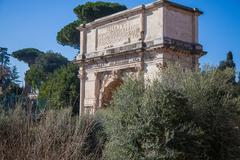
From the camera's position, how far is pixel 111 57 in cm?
1789

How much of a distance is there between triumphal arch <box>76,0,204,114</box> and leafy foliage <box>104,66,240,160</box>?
558 cm

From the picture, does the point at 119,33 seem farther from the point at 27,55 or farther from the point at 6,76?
the point at 27,55

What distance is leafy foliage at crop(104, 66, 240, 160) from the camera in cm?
837

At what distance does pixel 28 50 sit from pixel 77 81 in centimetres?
3422

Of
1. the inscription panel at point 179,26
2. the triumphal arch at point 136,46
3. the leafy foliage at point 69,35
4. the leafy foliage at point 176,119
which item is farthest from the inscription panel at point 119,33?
the leafy foliage at point 69,35

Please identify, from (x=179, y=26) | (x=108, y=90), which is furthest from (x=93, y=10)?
(x=179, y=26)

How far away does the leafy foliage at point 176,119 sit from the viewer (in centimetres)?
837

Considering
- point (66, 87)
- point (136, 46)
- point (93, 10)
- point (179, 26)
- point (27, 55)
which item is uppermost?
point (93, 10)

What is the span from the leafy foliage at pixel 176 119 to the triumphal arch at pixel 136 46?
5579 mm

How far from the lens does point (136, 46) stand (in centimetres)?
1656

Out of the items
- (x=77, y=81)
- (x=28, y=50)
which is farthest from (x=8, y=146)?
(x=28, y=50)

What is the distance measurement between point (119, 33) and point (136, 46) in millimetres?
1777

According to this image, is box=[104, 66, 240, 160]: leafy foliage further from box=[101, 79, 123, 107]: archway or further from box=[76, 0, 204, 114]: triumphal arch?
box=[101, 79, 123, 107]: archway

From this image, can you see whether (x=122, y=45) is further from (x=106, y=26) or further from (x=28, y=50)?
(x=28, y=50)
